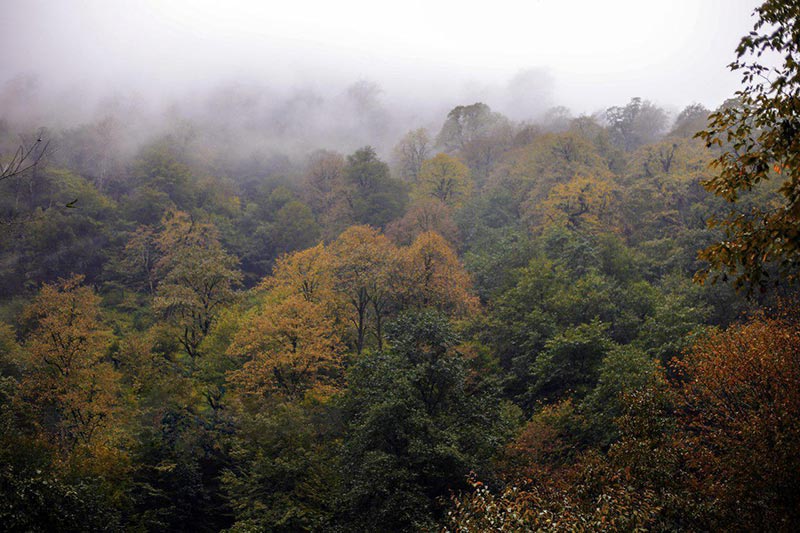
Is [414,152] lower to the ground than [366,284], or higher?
higher

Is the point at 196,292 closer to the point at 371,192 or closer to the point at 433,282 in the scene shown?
the point at 433,282

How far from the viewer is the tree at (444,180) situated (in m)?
55.6

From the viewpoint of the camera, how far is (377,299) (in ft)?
110

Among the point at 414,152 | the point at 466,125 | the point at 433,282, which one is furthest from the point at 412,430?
the point at 466,125

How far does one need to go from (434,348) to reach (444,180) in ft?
123

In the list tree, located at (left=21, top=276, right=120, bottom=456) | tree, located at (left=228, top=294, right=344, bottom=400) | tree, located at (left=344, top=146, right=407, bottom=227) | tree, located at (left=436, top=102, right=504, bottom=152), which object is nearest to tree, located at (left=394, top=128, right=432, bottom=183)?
tree, located at (left=436, top=102, right=504, bottom=152)

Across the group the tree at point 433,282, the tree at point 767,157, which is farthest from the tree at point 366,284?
the tree at point 767,157

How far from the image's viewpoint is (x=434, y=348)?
70.2 feet

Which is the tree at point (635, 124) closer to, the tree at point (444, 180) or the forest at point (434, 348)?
the forest at point (434, 348)

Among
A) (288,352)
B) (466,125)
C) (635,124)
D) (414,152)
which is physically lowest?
(288,352)

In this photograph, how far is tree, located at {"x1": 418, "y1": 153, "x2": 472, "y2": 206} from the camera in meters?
55.6

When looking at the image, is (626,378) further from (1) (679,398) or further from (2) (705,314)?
(2) (705,314)

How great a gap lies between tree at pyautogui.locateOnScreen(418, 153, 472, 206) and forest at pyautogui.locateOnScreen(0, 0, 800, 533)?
1.57ft

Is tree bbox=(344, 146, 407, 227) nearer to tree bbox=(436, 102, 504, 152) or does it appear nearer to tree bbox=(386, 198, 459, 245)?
tree bbox=(386, 198, 459, 245)
